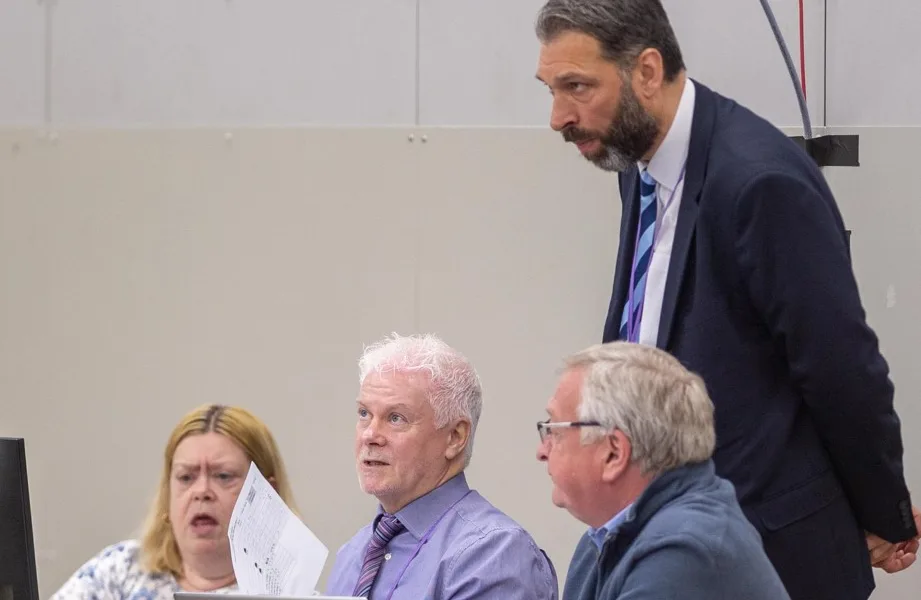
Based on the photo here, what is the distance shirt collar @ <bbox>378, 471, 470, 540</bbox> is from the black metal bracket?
59.9 inches

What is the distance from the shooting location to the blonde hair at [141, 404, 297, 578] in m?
2.55

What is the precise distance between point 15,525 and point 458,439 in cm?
75

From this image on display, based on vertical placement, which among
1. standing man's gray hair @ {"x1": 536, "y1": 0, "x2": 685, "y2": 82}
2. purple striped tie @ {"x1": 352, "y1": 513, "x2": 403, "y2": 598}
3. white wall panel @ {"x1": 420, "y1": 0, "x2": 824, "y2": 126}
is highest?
white wall panel @ {"x1": 420, "y1": 0, "x2": 824, "y2": 126}

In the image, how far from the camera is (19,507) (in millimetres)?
1733

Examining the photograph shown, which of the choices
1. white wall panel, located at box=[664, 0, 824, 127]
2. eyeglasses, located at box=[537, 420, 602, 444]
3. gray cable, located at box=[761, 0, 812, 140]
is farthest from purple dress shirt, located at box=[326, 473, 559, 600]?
white wall panel, located at box=[664, 0, 824, 127]

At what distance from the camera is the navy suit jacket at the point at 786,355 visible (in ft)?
5.51

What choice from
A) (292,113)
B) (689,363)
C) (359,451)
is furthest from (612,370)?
(292,113)

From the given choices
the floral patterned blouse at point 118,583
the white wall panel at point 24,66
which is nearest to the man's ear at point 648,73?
the floral patterned blouse at point 118,583

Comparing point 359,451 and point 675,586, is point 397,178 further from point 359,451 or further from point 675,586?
point 675,586

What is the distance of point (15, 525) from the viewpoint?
1.74 metres

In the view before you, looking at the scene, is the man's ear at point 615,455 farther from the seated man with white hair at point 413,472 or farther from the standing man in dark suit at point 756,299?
the seated man with white hair at point 413,472

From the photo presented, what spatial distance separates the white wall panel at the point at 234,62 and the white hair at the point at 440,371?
4.44ft

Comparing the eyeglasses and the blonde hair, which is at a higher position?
the eyeglasses

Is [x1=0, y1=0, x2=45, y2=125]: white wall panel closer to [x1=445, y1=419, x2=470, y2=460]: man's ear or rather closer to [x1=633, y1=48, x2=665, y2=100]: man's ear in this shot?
[x1=445, y1=419, x2=470, y2=460]: man's ear
